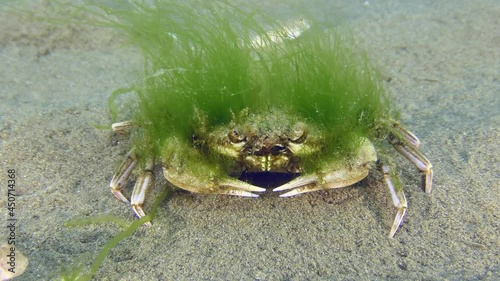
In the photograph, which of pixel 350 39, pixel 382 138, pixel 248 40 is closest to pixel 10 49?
pixel 248 40

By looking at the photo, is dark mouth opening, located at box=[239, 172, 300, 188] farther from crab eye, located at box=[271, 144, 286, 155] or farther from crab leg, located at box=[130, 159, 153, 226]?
crab leg, located at box=[130, 159, 153, 226]

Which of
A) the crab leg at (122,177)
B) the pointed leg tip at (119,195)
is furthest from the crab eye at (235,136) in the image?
the pointed leg tip at (119,195)

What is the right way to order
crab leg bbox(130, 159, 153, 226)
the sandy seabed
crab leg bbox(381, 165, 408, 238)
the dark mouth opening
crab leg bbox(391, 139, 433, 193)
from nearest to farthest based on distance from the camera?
the sandy seabed, crab leg bbox(381, 165, 408, 238), crab leg bbox(130, 159, 153, 226), crab leg bbox(391, 139, 433, 193), the dark mouth opening

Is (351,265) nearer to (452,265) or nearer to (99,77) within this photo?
(452,265)

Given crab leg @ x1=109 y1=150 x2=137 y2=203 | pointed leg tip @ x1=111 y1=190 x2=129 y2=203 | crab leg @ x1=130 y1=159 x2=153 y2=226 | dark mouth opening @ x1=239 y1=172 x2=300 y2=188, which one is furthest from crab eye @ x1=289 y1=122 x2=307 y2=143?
pointed leg tip @ x1=111 y1=190 x2=129 y2=203

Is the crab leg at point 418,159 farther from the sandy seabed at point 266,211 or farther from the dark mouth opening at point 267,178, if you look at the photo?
the dark mouth opening at point 267,178

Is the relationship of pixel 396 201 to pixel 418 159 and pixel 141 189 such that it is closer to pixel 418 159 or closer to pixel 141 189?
pixel 418 159

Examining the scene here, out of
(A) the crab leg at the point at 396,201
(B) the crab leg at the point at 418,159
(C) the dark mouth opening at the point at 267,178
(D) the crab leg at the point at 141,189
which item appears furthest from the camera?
(C) the dark mouth opening at the point at 267,178

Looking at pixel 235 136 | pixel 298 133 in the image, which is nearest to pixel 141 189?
pixel 235 136
